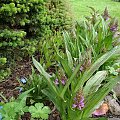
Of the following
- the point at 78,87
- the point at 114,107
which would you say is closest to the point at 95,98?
the point at 78,87

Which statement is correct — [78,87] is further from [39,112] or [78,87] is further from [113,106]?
[113,106]

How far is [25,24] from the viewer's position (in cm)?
374

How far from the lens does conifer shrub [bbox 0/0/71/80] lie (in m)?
A: 3.27

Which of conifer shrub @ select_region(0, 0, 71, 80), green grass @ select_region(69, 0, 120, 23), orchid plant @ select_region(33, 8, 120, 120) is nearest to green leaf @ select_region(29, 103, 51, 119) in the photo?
orchid plant @ select_region(33, 8, 120, 120)

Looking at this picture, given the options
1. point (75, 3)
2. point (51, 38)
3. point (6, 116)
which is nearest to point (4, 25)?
point (51, 38)

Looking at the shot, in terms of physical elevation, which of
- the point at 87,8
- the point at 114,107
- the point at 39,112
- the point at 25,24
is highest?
the point at 25,24

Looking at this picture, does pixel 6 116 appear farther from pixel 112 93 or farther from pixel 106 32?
pixel 106 32

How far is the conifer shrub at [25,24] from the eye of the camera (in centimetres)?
327

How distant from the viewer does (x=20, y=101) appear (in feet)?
7.75

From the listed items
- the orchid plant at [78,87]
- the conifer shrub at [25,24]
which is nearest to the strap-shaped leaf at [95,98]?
the orchid plant at [78,87]

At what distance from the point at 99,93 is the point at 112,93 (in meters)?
0.92

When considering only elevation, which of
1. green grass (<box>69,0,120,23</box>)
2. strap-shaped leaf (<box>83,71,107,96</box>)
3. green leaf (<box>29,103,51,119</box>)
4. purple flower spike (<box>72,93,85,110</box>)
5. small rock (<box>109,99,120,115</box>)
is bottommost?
green grass (<box>69,0,120,23</box>)

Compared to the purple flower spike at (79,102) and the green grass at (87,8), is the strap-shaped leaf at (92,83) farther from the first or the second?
the green grass at (87,8)

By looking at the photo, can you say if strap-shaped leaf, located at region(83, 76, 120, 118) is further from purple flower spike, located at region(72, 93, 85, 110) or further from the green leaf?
the green leaf
